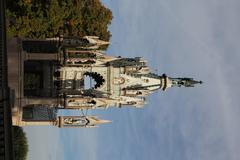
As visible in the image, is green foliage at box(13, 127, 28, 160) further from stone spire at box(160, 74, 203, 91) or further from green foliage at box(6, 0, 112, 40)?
stone spire at box(160, 74, 203, 91)

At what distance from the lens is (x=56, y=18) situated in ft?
211

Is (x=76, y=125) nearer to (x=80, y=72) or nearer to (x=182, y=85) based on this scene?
(x=80, y=72)

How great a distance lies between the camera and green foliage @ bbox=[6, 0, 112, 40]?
200ft

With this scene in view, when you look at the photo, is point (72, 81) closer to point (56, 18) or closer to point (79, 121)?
point (79, 121)

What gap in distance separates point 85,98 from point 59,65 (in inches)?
144

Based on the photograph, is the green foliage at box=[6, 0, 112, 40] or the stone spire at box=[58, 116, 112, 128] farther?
the green foliage at box=[6, 0, 112, 40]

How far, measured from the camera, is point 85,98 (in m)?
47.3

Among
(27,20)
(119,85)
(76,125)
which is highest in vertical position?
(27,20)

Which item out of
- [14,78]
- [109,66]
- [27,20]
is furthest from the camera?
[27,20]

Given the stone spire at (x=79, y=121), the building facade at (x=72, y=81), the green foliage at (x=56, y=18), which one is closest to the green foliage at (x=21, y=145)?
the green foliage at (x=56, y=18)

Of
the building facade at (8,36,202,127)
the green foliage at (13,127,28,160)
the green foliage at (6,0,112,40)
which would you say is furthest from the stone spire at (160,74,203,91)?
the green foliage at (13,127,28,160)

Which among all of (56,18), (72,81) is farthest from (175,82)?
(56,18)

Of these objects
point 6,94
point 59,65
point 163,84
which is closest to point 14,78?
point 59,65

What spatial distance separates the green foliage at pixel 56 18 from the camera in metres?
60.9
